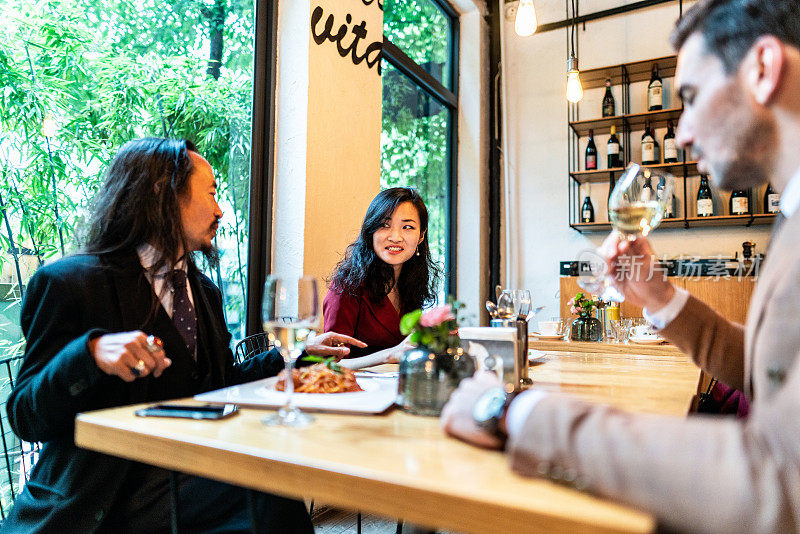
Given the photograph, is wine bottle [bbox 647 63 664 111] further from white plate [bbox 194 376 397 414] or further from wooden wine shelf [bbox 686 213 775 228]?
white plate [bbox 194 376 397 414]

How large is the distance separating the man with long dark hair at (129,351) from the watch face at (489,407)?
0.48m

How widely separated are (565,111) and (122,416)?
461cm

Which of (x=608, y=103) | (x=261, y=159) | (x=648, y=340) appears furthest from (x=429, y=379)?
(x=608, y=103)

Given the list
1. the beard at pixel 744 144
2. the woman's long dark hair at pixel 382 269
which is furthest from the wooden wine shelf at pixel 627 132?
the beard at pixel 744 144

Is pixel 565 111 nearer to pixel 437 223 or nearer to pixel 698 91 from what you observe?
pixel 437 223

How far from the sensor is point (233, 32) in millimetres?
2738

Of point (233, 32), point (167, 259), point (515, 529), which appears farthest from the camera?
point (233, 32)

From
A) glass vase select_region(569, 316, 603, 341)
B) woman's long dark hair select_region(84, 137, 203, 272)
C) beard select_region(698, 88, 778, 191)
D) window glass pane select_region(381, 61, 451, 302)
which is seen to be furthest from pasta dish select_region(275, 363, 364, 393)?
window glass pane select_region(381, 61, 451, 302)

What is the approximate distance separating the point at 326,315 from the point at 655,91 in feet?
11.1

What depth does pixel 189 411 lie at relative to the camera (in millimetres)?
931

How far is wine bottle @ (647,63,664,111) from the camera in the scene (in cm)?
428

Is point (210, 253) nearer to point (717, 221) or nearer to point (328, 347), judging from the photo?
point (328, 347)

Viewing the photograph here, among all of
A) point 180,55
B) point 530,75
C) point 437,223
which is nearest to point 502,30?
point 530,75

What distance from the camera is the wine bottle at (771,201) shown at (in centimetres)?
393
